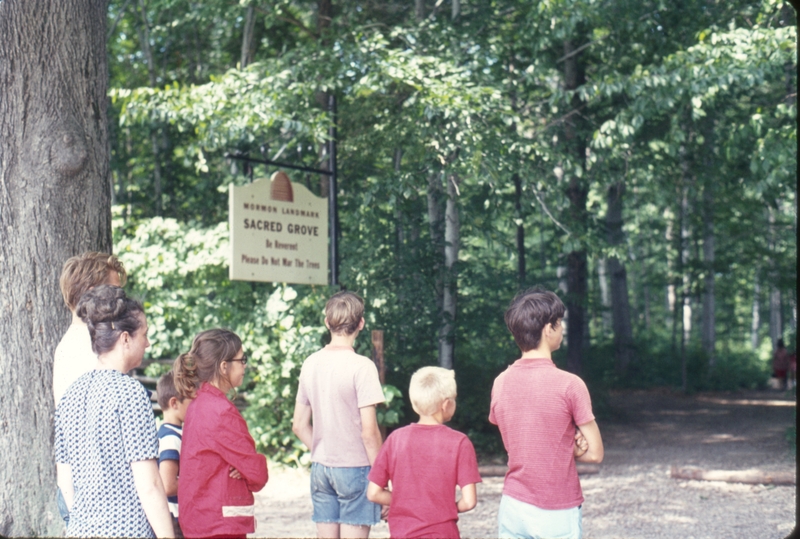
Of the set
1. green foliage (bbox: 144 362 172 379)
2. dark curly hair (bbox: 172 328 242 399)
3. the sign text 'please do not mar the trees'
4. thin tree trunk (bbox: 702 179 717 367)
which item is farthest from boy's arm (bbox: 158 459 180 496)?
thin tree trunk (bbox: 702 179 717 367)

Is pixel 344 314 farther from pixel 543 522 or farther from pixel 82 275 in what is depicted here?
pixel 543 522

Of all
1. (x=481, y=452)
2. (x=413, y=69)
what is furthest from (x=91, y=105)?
(x=481, y=452)

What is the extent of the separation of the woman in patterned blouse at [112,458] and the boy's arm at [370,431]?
1.32 meters

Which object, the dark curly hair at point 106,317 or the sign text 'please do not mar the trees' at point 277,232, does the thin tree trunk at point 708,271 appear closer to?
the sign text 'please do not mar the trees' at point 277,232

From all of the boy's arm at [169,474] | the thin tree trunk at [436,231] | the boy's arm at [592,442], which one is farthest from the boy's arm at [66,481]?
the thin tree trunk at [436,231]

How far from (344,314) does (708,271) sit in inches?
679

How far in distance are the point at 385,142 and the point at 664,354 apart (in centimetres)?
1746

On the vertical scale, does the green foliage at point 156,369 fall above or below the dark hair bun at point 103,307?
below

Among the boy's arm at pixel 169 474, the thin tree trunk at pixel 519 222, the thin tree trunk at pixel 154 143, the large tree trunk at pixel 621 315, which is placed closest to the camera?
the boy's arm at pixel 169 474

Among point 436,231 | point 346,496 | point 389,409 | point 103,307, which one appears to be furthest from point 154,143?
point 103,307

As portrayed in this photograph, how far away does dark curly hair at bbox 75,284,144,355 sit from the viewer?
291 centimetres

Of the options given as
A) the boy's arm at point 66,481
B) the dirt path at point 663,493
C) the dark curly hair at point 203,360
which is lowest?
the dirt path at point 663,493

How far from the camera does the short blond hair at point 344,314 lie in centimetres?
402

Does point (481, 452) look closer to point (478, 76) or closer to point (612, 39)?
point (478, 76)
